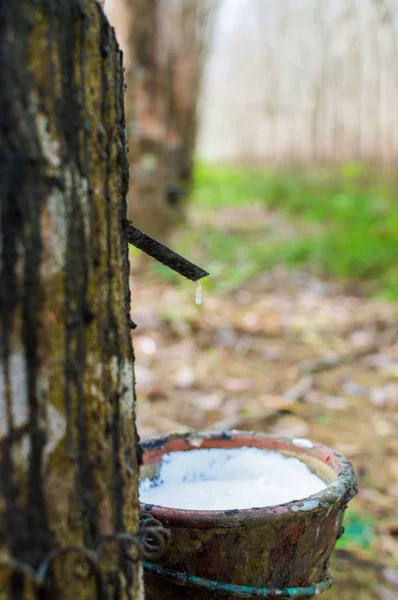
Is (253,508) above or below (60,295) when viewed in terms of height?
below

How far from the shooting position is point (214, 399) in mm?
3457

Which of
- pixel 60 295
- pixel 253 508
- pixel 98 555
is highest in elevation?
pixel 60 295

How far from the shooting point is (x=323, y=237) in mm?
A: 7344

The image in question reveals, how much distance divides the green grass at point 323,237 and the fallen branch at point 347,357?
845 millimetres

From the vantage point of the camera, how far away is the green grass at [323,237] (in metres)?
6.09

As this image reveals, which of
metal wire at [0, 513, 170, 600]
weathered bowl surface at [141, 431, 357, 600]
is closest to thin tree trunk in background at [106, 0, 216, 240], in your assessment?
weathered bowl surface at [141, 431, 357, 600]

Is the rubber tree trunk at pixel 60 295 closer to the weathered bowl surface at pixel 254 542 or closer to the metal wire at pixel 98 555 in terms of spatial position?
the metal wire at pixel 98 555

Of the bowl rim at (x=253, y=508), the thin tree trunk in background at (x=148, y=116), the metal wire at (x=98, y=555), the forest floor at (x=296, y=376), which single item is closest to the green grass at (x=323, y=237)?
the forest floor at (x=296, y=376)

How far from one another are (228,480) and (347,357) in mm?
2861

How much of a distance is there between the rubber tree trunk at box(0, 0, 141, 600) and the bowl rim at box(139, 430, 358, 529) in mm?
255

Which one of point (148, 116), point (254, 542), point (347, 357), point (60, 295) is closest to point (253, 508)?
point (254, 542)

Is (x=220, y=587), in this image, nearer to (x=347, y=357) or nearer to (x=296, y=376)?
(x=296, y=376)

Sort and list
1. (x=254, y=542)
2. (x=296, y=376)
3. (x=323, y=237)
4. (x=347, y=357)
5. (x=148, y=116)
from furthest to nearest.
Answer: (x=323, y=237)
(x=148, y=116)
(x=347, y=357)
(x=296, y=376)
(x=254, y=542)

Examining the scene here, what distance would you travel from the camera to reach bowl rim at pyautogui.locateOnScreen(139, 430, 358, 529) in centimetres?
117
